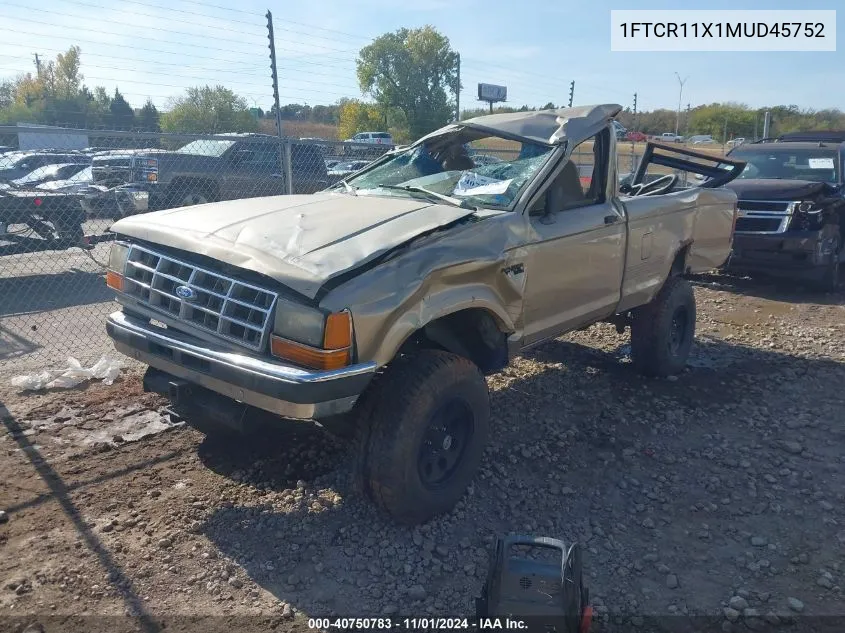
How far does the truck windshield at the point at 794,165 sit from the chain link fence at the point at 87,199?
5.31 m

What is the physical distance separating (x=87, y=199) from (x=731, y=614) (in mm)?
7946

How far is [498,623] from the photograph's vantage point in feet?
7.98

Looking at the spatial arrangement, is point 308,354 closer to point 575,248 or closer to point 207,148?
point 575,248

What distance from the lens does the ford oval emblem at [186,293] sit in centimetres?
329

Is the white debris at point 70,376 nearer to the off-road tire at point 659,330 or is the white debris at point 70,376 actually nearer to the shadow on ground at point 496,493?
the shadow on ground at point 496,493

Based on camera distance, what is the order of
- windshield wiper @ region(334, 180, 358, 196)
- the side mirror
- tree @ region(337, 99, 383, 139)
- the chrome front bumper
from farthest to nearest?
1. tree @ region(337, 99, 383, 139)
2. the side mirror
3. windshield wiper @ region(334, 180, 358, 196)
4. the chrome front bumper

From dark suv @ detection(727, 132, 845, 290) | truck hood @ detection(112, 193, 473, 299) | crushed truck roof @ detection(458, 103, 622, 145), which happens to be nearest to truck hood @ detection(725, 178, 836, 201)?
dark suv @ detection(727, 132, 845, 290)

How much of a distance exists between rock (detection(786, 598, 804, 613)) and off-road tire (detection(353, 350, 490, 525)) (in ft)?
5.00

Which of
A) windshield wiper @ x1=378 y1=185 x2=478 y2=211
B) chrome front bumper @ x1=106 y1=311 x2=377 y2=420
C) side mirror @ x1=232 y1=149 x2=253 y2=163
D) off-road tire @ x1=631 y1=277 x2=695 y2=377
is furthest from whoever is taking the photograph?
side mirror @ x1=232 y1=149 x2=253 y2=163

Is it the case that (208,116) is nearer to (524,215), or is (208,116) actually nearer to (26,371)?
(26,371)

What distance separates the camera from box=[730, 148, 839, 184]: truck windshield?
9320 mm

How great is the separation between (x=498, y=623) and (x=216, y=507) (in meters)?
1.70

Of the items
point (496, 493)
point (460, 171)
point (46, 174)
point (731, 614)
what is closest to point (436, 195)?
point (460, 171)

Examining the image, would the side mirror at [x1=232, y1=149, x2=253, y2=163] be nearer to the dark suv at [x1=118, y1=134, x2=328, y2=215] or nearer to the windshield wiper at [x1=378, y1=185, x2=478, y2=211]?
the dark suv at [x1=118, y1=134, x2=328, y2=215]
